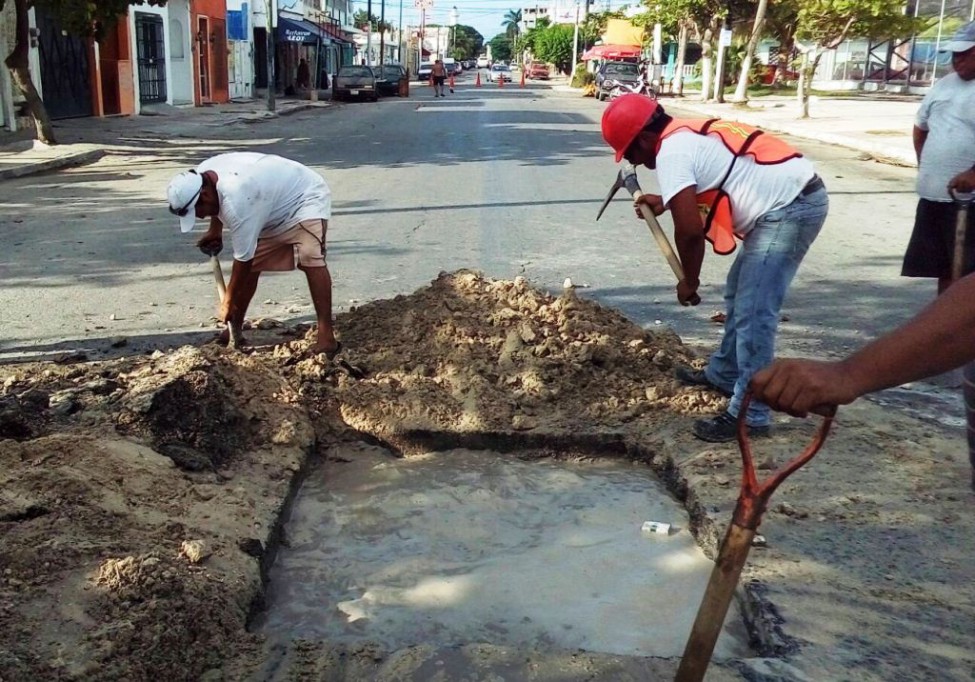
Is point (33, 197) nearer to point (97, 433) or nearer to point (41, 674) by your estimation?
point (97, 433)

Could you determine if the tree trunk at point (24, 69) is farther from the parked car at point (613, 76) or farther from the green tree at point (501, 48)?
the green tree at point (501, 48)

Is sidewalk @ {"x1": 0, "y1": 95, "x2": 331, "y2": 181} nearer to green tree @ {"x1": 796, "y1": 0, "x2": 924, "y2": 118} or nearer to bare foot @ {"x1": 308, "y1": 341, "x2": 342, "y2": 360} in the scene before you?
bare foot @ {"x1": 308, "y1": 341, "x2": 342, "y2": 360}

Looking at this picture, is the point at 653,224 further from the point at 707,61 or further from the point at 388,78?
the point at 388,78

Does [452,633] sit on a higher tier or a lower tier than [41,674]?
lower

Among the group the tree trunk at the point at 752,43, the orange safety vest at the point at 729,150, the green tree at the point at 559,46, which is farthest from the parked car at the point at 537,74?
the orange safety vest at the point at 729,150

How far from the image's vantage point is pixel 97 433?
3855 millimetres

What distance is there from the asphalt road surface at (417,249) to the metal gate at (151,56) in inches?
508

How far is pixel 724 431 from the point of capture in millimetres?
4148

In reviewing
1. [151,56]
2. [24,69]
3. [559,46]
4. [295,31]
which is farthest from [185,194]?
[559,46]

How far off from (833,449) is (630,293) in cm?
285

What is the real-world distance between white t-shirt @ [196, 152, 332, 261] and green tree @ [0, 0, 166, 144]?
34.8 ft

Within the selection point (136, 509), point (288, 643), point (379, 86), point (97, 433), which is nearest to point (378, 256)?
point (97, 433)

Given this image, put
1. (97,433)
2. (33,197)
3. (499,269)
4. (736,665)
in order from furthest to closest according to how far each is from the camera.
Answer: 1. (33,197)
2. (499,269)
3. (97,433)
4. (736,665)

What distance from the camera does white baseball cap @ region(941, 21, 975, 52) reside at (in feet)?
14.6
